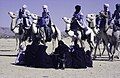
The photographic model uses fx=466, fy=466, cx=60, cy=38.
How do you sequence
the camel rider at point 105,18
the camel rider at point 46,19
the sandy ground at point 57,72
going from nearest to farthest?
the sandy ground at point 57,72 → the camel rider at point 46,19 → the camel rider at point 105,18

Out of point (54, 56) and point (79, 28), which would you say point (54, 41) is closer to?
point (79, 28)

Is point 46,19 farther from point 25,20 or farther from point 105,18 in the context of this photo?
point 25,20

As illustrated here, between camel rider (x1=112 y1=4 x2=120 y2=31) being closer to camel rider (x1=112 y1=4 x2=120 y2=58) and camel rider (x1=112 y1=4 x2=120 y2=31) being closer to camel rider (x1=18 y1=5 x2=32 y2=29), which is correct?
camel rider (x1=112 y1=4 x2=120 y2=58)

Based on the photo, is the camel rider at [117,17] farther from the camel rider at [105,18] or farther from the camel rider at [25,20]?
the camel rider at [25,20]

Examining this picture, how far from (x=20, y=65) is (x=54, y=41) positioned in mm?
4079

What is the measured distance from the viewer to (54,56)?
58.1ft

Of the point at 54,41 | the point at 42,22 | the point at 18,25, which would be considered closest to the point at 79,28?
the point at 42,22

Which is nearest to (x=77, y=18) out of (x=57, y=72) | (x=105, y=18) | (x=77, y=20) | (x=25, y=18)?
(x=77, y=20)

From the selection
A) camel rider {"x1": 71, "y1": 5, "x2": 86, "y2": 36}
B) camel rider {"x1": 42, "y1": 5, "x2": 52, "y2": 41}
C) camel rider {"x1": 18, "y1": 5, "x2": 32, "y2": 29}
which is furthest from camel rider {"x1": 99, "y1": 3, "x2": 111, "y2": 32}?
camel rider {"x1": 18, "y1": 5, "x2": 32, "y2": 29}

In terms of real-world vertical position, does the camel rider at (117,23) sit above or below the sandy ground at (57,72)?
above

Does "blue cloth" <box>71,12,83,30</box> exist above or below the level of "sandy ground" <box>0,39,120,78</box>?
above

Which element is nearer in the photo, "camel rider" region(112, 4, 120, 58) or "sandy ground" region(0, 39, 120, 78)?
"sandy ground" region(0, 39, 120, 78)

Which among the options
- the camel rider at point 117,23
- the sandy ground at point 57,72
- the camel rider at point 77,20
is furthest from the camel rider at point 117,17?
the sandy ground at point 57,72

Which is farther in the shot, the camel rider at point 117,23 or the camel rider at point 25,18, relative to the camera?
the camel rider at point 25,18
